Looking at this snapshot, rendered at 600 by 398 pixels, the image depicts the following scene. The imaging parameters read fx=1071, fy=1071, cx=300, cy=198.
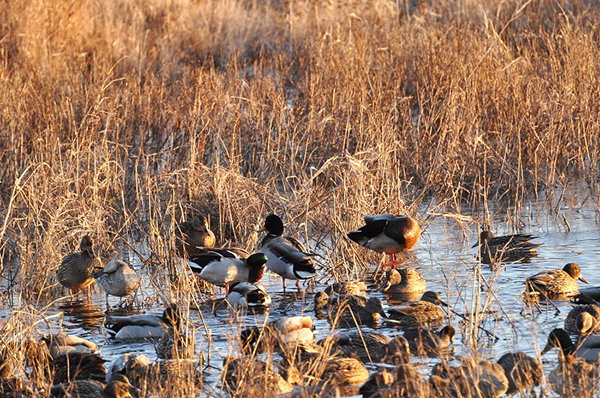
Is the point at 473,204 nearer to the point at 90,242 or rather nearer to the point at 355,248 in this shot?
the point at 355,248

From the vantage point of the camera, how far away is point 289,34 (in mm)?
20281

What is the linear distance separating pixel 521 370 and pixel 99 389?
2448 millimetres

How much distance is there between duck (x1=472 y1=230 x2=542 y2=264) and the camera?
9.97 metres

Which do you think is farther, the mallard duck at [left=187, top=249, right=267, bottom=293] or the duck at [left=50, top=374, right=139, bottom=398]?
the mallard duck at [left=187, top=249, right=267, bottom=293]

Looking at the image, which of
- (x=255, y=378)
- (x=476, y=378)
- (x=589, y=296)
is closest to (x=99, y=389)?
(x=255, y=378)

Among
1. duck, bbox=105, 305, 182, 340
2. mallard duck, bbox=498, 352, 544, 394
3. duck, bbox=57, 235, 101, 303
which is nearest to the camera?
mallard duck, bbox=498, 352, 544, 394

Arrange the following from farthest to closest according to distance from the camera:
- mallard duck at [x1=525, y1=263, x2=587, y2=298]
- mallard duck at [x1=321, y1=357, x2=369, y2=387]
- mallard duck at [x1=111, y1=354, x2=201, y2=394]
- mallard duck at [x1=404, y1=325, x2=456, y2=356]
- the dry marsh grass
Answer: the dry marsh grass, mallard duck at [x1=525, y1=263, x2=587, y2=298], mallard duck at [x1=404, y1=325, x2=456, y2=356], mallard duck at [x1=321, y1=357, x2=369, y2=387], mallard duck at [x1=111, y1=354, x2=201, y2=394]

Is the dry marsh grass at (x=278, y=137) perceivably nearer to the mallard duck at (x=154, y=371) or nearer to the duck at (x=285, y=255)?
the duck at (x=285, y=255)

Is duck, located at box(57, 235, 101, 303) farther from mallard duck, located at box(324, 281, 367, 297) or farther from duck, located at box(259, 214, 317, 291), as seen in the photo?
mallard duck, located at box(324, 281, 367, 297)

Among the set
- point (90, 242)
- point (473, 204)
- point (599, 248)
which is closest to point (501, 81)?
point (473, 204)

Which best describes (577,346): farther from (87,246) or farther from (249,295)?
(87,246)

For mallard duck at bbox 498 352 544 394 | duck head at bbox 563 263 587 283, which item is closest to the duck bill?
mallard duck at bbox 498 352 544 394

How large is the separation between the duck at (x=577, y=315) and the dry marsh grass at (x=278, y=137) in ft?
7.72

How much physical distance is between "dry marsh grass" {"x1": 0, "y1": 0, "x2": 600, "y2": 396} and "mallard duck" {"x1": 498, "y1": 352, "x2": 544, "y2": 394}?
2.67m
